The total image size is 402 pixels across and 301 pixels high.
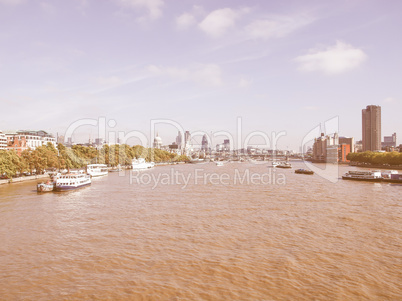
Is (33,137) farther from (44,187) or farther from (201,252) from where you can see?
(201,252)

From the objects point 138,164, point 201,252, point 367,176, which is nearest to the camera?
point 201,252

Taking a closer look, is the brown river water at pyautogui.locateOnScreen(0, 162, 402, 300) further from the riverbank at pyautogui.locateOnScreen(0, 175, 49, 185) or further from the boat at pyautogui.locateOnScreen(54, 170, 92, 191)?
the riverbank at pyautogui.locateOnScreen(0, 175, 49, 185)

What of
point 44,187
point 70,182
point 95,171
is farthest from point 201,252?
point 95,171

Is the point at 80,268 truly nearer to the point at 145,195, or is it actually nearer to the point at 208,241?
the point at 208,241

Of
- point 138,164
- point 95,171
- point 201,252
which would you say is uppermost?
point 138,164

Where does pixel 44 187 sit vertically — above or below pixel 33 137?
below

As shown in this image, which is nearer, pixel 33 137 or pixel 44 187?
pixel 44 187

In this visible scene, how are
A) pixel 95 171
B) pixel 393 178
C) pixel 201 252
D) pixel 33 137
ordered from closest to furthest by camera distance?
pixel 201 252 < pixel 393 178 < pixel 95 171 < pixel 33 137

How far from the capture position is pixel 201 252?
868 inches

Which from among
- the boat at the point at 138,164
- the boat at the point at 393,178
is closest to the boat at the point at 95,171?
the boat at the point at 138,164

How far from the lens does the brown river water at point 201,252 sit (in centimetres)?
1661

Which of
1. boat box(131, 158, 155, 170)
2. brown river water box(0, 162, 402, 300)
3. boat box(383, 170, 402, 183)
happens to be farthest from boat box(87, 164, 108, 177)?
boat box(383, 170, 402, 183)

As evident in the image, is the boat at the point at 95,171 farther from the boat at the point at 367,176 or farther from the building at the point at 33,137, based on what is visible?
the building at the point at 33,137

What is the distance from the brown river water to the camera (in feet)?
54.5
